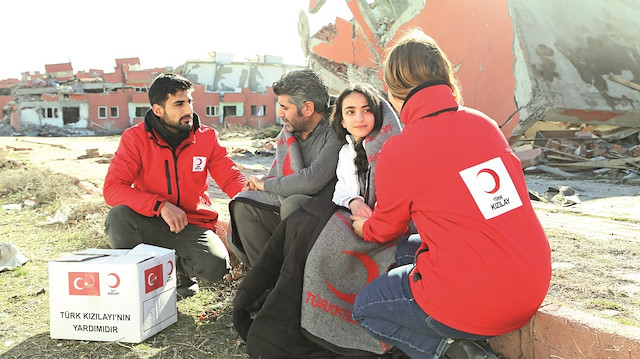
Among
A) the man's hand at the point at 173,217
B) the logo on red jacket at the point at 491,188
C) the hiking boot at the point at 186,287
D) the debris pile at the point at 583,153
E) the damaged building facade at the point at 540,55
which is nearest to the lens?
the logo on red jacket at the point at 491,188

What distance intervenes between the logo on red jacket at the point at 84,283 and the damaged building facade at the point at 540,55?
8.87 meters

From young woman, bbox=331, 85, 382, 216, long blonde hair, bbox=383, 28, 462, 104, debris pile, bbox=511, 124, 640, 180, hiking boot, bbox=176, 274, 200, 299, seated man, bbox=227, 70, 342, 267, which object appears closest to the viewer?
long blonde hair, bbox=383, 28, 462, 104

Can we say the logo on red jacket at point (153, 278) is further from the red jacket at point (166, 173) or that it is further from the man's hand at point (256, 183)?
the man's hand at point (256, 183)

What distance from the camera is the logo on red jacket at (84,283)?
2842 millimetres

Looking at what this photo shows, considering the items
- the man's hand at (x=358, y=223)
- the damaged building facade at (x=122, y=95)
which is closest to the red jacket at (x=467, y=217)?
the man's hand at (x=358, y=223)

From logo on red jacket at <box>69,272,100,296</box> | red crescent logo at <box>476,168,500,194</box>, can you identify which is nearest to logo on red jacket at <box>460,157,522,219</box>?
red crescent logo at <box>476,168,500,194</box>

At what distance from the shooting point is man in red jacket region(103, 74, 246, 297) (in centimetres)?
353

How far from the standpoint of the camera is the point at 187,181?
12.5ft

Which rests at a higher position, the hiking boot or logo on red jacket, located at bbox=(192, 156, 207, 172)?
logo on red jacket, located at bbox=(192, 156, 207, 172)

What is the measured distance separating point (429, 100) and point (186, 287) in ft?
7.60

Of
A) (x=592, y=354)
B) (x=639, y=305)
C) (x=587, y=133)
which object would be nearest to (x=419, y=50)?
(x=592, y=354)

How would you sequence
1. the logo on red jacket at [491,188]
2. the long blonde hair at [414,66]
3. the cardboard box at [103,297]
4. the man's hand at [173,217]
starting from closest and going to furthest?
the logo on red jacket at [491,188]
the long blonde hair at [414,66]
the cardboard box at [103,297]
the man's hand at [173,217]

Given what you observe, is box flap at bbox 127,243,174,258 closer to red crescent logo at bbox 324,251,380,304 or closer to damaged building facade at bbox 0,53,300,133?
red crescent logo at bbox 324,251,380,304

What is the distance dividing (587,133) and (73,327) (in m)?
10.8
